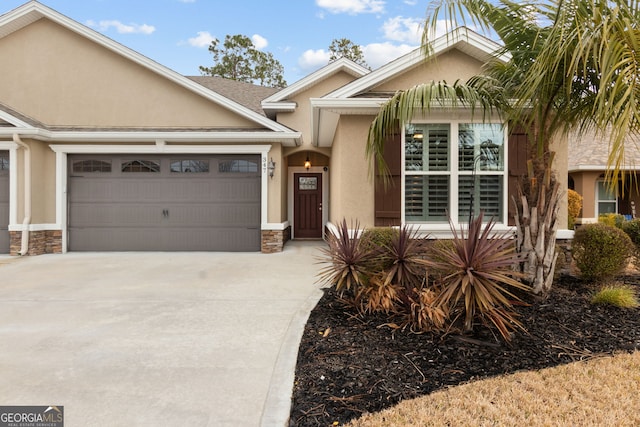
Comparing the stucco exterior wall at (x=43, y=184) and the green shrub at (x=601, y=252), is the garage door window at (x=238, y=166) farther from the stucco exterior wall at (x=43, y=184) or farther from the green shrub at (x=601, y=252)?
the green shrub at (x=601, y=252)

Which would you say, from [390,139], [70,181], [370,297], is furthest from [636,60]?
[70,181]

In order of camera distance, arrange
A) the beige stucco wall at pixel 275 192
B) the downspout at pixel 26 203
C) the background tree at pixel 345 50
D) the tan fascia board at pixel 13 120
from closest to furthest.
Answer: the tan fascia board at pixel 13 120 < the downspout at pixel 26 203 < the beige stucco wall at pixel 275 192 < the background tree at pixel 345 50

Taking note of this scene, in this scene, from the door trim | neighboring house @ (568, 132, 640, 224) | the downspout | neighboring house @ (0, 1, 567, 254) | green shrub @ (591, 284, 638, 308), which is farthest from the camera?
neighboring house @ (568, 132, 640, 224)

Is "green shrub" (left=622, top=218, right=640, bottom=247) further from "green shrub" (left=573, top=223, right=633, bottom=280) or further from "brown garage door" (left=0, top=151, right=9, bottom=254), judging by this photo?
"brown garage door" (left=0, top=151, right=9, bottom=254)

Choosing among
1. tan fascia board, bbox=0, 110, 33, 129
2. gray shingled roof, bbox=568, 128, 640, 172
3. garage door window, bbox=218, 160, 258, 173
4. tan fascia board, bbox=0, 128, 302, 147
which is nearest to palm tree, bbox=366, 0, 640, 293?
tan fascia board, bbox=0, 128, 302, 147

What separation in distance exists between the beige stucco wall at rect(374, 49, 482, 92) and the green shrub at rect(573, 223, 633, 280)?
385 centimetres

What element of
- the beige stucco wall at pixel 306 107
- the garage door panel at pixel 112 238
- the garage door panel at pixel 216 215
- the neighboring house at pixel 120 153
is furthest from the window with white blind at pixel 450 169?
the garage door panel at pixel 112 238

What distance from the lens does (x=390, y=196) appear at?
7.02 metres

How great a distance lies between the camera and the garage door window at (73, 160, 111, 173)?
9.39 m

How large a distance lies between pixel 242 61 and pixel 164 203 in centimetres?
2012

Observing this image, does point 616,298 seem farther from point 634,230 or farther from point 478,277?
point 634,230

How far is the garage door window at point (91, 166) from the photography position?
9.39 metres

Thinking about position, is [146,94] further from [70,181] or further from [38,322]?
[38,322]

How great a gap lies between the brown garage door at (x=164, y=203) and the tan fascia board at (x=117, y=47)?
3.90ft
